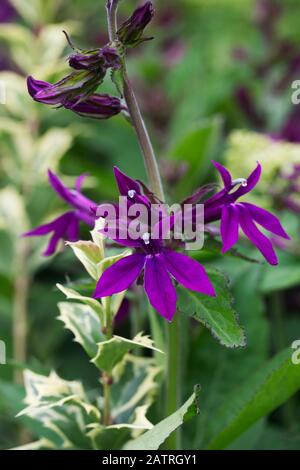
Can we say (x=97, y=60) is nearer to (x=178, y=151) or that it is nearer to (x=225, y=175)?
(x=225, y=175)

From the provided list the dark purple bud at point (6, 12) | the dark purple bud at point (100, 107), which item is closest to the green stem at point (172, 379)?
the dark purple bud at point (100, 107)

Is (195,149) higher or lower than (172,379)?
higher

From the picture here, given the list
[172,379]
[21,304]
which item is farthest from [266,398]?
[21,304]

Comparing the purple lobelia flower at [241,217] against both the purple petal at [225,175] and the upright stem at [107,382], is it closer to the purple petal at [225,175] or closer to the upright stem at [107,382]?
the purple petal at [225,175]

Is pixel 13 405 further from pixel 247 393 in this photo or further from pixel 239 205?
pixel 239 205

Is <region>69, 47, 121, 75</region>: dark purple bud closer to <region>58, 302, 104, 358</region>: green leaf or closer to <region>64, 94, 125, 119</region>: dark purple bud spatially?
<region>64, 94, 125, 119</region>: dark purple bud

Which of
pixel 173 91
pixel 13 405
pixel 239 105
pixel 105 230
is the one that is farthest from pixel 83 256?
pixel 173 91

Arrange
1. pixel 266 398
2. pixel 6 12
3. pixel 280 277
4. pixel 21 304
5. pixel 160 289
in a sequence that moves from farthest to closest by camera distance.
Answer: pixel 6 12 < pixel 21 304 < pixel 280 277 < pixel 266 398 < pixel 160 289
